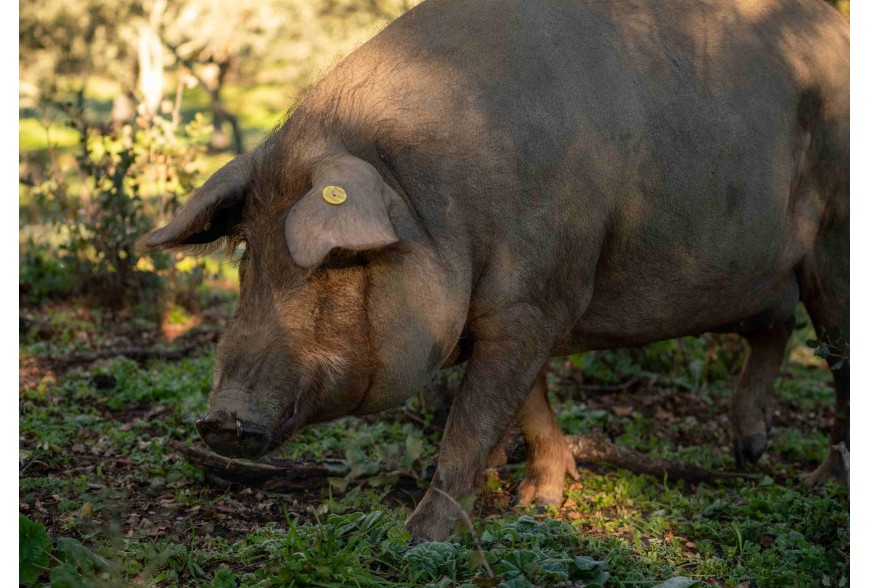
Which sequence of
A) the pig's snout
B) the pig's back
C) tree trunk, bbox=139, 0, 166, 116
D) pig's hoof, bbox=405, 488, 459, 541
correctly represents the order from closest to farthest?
the pig's snout → the pig's back → pig's hoof, bbox=405, 488, 459, 541 → tree trunk, bbox=139, 0, 166, 116

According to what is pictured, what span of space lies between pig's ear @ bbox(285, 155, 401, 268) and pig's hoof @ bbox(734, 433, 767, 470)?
3.44m

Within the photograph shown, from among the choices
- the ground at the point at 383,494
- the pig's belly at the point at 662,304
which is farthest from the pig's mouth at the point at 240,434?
the pig's belly at the point at 662,304

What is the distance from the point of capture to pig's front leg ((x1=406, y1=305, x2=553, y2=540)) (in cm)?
463

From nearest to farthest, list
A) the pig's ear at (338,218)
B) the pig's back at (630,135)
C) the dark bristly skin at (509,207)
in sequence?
the pig's ear at (338,218) < the dark bristly skin at (509,207) < the pig's back at (630,135)

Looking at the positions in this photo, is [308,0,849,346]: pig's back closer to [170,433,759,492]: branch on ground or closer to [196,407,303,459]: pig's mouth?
[170,433,759,492]: branch on ground

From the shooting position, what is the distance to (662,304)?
17.5 feet

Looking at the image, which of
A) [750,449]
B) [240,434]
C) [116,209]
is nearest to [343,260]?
[240,434]

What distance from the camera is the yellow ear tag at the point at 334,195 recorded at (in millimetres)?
3846

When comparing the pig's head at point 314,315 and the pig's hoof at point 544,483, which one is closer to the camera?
the pig's head at point 314,315

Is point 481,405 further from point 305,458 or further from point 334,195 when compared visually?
point 305,458

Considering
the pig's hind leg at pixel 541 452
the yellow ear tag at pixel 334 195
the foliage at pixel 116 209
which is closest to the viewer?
the yellow ear tag at pixel 334 195

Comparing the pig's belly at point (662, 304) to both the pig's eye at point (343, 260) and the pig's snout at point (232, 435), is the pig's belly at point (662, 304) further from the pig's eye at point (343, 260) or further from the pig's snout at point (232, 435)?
the pig's snout at point (232, 435)

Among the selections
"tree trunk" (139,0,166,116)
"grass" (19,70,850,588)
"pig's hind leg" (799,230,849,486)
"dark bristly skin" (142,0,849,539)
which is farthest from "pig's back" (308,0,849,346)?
"tree trunk" (139,0,166,116)

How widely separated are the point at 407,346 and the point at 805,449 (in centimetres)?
383
